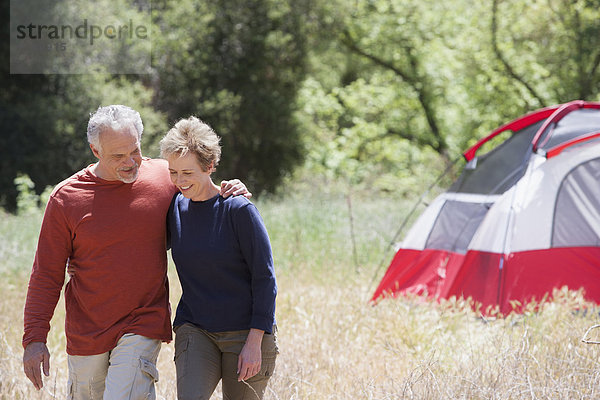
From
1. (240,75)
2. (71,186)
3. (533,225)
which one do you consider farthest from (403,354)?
(240,75)

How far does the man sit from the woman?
5.0 inches

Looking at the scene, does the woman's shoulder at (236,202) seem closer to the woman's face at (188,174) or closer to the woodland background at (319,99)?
the woman's face at (188,174)

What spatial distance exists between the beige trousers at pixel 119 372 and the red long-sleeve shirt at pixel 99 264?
0.04 m

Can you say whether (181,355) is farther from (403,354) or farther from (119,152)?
(403,354)

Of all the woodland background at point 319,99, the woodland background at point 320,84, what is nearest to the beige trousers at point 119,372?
the woodland background at point 319,99

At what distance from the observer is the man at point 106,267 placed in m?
2.66

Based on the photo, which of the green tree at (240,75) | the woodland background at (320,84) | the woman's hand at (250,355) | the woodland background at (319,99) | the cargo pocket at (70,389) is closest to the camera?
the woman's hand at (250,355)

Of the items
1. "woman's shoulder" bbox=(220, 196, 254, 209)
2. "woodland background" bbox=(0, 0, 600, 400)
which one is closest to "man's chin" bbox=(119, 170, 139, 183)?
"woman's shoulder" bbox=(220, 196, 254, 209)

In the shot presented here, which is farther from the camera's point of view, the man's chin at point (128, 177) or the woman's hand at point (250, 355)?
the man's chin at point (128, 177)

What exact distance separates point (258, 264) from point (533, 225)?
3372 millimetres

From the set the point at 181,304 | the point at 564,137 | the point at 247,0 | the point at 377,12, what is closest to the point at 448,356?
the point at 181,304

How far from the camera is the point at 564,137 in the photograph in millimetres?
5551

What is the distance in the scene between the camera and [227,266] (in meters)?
2.59

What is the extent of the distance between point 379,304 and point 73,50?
511 inches
